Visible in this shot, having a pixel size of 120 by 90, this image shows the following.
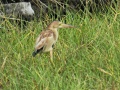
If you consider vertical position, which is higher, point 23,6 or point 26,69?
point 23,6

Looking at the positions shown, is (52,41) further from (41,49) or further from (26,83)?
(26,83)

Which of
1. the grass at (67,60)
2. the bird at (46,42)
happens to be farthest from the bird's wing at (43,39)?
the grass at (67,60)

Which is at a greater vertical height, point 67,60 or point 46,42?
point 46,42

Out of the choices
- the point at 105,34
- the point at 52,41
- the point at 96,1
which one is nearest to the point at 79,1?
the point at 96,1

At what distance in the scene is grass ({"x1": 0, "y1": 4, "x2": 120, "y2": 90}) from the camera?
14.3ft

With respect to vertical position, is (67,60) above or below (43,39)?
below

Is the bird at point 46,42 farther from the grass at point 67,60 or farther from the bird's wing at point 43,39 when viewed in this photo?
the grass at point 67,60

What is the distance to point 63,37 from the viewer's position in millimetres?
5863

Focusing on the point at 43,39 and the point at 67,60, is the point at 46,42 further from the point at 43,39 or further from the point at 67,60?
the point at 67,60

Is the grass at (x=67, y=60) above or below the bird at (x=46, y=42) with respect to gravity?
below

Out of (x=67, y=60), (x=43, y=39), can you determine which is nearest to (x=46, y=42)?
(x=43, y=39)

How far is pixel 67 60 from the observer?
4961mm

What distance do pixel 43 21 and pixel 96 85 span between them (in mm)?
1997

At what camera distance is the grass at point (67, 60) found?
436cm
